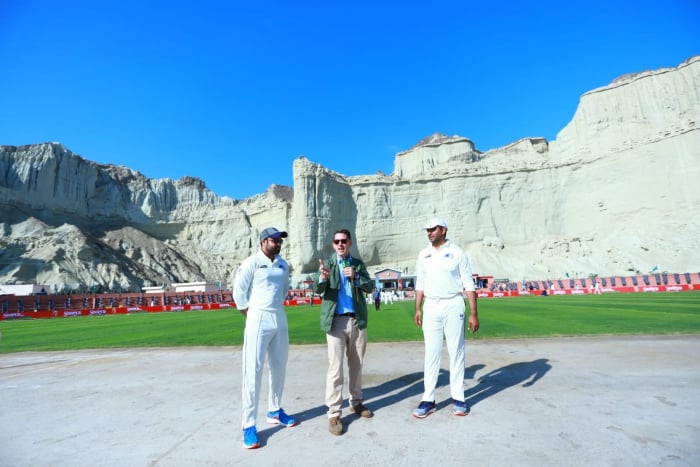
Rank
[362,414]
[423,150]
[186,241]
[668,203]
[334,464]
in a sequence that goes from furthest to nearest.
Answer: [423,150] → [186,241] → [668,203] → [362,414] → [334,464]

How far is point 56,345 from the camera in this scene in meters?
11.8

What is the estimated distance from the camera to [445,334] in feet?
14.0

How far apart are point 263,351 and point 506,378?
12.3ft

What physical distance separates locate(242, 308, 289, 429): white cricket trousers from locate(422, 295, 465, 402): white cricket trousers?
1669mm

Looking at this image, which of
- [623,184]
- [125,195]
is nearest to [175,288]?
[125,195]

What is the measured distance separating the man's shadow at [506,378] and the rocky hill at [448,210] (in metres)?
52.6

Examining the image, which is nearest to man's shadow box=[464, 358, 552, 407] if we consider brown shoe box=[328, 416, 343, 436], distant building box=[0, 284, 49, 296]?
brown shoe box=[328, 416, 343, 436]

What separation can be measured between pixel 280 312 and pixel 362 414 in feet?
4.80

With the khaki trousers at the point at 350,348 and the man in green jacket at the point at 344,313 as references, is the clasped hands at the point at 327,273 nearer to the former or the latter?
the man in green jacket at the point at 344,313

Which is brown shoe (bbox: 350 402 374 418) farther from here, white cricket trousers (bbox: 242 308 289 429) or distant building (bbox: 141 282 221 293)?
distant building (bbox: 141 282 221 293)

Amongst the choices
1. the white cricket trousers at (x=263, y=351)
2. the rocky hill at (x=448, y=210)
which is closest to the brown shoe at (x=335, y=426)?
the white cricket trousers at (x=263, y=351)

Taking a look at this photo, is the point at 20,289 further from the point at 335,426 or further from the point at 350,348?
the point at 335,426

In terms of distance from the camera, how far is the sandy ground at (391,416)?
3098 mm

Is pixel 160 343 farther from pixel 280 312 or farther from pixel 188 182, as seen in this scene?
pixel 188 182
